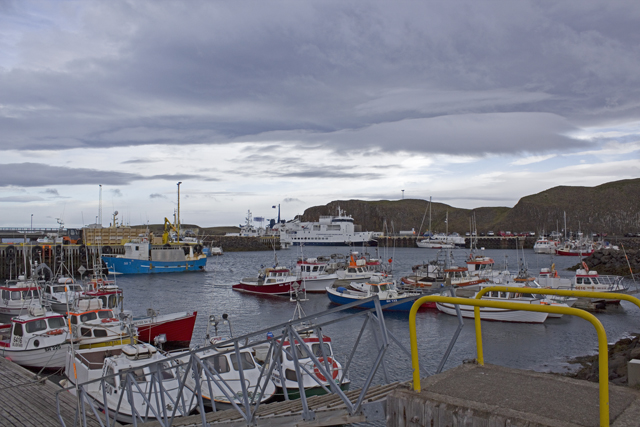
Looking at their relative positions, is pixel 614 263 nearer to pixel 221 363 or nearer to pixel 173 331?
pixel 173 331

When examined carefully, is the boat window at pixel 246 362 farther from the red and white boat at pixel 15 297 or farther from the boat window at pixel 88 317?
the red and white boat at pixel 15 297

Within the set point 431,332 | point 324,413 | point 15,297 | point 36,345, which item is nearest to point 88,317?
point 36,345

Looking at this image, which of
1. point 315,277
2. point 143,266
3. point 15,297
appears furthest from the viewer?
point 143,266

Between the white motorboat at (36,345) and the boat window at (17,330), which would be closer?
the white motorboat at (36,345)

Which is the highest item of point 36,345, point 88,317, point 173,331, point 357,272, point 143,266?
point 88,317

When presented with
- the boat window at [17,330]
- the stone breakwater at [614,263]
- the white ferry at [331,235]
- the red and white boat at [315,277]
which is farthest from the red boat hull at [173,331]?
the white ferry at [331,235]

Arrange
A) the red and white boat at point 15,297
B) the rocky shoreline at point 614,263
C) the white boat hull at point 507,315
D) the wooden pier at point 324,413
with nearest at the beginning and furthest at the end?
the wooden pier at point 324,413, the red and white boat at point 15,297, the white boat hull at point 507,315, the rocky shoreline at point 614,263

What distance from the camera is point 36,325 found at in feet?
61.4

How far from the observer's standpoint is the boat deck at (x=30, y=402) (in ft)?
38.8

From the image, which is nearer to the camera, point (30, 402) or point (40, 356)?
point (30, 402)

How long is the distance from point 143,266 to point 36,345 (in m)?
52.3

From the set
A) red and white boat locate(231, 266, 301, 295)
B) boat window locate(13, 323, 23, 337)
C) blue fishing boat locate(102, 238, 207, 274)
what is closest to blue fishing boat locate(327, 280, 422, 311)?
red and white boat locate(231, 266, 301, 295)

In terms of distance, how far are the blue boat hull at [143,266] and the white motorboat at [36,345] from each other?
50739 mm

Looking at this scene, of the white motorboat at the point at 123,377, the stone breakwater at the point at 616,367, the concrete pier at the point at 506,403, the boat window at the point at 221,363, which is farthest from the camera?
the stone breakwater at the point at 616,367
